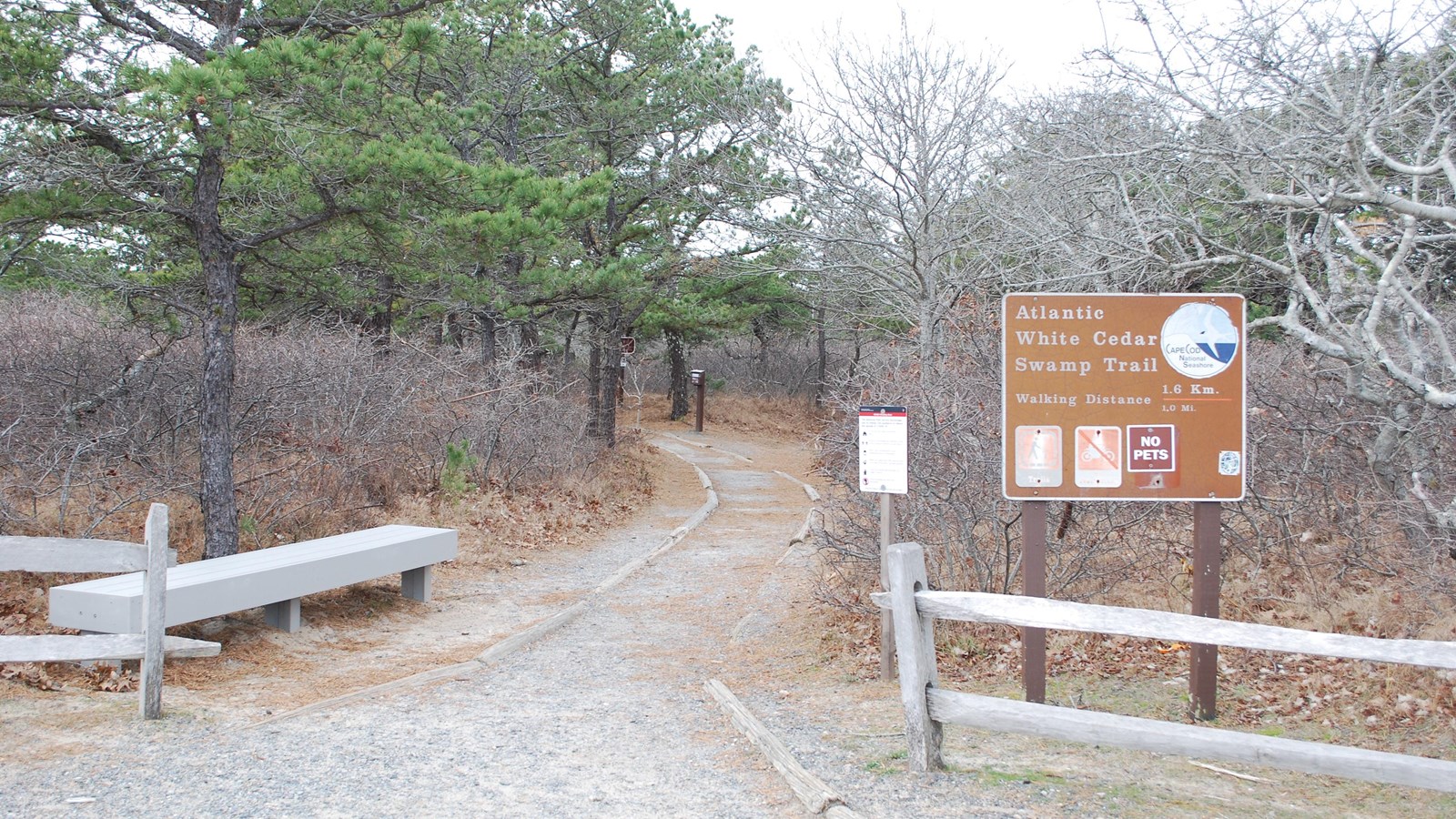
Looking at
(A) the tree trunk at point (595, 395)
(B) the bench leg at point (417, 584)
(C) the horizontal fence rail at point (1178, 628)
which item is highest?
(A) the tree trunk at point (595, 395)

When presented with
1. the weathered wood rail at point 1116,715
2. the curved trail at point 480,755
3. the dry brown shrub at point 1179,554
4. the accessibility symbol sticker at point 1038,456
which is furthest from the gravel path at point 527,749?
the accessibility symbol sticker at point 1038,456

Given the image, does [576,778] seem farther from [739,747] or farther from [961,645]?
[961,645]

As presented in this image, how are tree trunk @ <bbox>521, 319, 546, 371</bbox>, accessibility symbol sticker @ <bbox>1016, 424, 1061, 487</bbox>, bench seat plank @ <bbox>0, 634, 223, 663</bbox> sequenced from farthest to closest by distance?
tree trunk @ <bbox>521, 319, 546, 371</bbox>, accessibility symbol sticker @ <bbox>1016, 424, 1061, 487</bbox>, bench seat plank @ <bbox>0, 634, 223, 663</bbox>

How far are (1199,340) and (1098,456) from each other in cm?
78

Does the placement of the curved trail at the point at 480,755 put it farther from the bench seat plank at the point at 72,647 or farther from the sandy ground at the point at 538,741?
the bench seat plank at the point at 72,647

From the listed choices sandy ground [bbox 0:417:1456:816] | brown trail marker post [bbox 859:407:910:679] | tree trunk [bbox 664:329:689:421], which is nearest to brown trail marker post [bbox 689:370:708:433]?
tree trunk [bbox 664:329:689:421]

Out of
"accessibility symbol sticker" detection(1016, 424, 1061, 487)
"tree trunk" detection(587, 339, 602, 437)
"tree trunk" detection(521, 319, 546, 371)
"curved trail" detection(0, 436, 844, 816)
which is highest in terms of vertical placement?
"tree trunk" detection(521, 319, 546, 371)

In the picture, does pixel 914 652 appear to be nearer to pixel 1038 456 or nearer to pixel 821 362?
pixel 1038 456

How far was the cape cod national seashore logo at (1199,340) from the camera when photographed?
5473 mm

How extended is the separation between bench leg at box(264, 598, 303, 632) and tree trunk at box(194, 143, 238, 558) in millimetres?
1305

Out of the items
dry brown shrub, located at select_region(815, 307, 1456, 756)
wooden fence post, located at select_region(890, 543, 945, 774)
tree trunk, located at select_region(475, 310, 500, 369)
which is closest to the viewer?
wooden fence post, located at select_region(890, 543, 945, 774)

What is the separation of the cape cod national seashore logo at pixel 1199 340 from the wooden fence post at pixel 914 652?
1.98 metres

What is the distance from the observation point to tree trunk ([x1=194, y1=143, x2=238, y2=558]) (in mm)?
8516

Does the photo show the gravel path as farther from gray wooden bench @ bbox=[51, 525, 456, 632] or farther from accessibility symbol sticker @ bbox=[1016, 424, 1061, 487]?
accessibility symbol sticker @ bbox=[1016, 424, 1061, 487]
